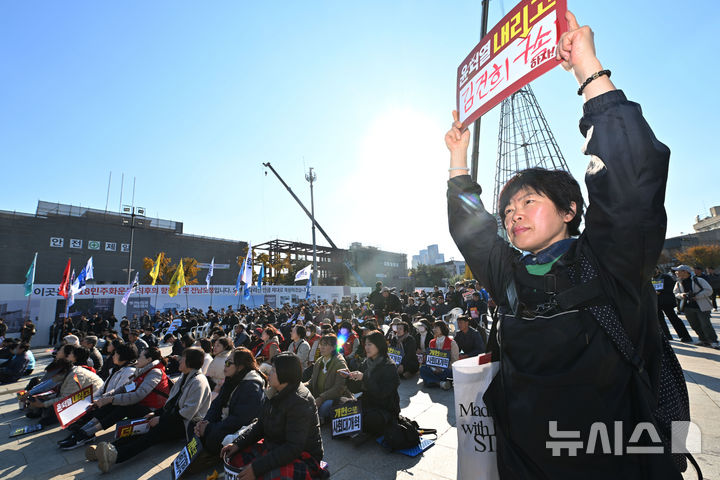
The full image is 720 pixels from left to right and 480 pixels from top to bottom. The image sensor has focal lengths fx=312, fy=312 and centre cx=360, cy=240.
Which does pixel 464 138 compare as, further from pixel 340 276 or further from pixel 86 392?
pixel 340 276

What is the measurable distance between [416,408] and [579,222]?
207 inches

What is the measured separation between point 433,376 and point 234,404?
437 centimetres

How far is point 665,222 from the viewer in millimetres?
963

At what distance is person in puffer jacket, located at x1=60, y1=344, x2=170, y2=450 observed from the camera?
5.05m

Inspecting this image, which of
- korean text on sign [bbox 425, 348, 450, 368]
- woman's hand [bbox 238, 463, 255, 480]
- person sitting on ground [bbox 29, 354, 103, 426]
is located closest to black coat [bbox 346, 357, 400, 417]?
woman's hand [bbox 238, 463, 255, 480]

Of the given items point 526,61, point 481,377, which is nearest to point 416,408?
point 481,377

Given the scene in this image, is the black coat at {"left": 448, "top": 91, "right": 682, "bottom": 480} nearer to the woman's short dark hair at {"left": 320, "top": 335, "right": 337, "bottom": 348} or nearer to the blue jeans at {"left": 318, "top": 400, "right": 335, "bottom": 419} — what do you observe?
the blue jeans at {"left": 318, "top": 400, "right": 335, "bottom": 419}

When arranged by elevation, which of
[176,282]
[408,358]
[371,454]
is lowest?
→ [371,454]

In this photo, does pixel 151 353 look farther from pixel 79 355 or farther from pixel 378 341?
pixel 378 341

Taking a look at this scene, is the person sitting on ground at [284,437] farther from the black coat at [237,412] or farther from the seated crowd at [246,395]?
the black coat at [237,412]

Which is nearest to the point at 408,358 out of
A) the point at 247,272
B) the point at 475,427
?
the point at 475,427

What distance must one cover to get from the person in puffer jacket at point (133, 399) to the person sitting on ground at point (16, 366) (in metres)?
6.43

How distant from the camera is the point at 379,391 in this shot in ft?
14.8

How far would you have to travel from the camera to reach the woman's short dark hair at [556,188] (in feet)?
4.37
